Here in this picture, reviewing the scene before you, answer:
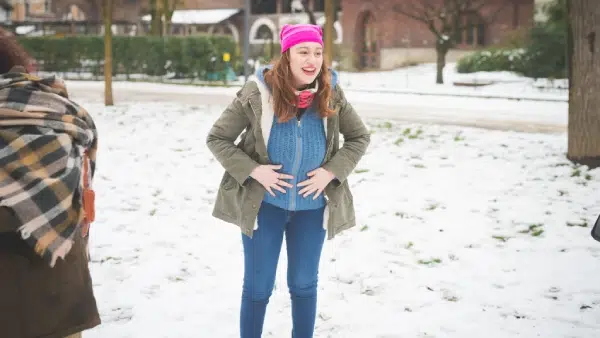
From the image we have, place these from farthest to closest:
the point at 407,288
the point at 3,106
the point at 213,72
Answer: the point at 213,72, the point at 407,288, the point at 3,106

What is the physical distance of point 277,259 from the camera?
3.14 m

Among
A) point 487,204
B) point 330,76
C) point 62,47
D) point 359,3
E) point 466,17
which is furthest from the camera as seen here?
point 359,3

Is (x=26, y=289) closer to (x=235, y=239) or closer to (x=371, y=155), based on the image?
(x=235, y=239)

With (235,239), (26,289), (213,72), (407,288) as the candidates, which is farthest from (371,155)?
(213,72)

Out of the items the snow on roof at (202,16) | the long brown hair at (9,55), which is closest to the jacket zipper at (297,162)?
the long brown hair at (9,55)

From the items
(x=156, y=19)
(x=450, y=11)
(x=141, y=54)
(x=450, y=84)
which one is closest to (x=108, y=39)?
(x=141, y=54)

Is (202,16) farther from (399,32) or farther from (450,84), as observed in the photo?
(450,84)

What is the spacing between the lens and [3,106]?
1975mm

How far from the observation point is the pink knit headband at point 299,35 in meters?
2.84

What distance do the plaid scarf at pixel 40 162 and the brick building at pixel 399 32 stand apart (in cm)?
3449

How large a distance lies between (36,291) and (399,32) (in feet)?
124

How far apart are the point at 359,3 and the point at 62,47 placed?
1728 cm

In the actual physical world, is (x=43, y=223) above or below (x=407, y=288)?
above

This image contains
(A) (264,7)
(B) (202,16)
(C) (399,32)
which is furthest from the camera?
(B) (202,16)
